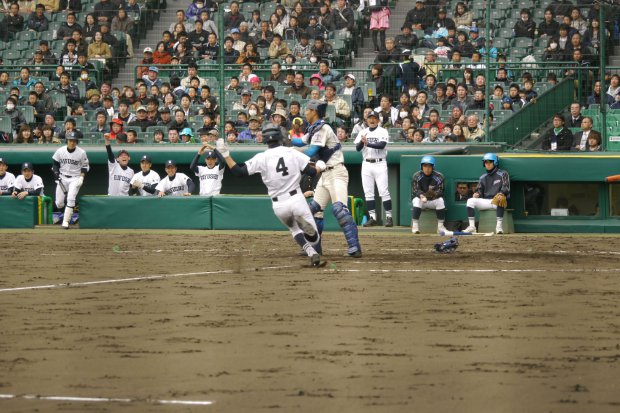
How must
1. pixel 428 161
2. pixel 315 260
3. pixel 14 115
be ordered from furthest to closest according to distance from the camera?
→ pixel 14 115
pixel 428 161
pixel 315 260

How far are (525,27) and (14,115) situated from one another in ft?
30.2

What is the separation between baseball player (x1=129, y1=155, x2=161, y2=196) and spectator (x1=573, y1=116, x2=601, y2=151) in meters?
7.02

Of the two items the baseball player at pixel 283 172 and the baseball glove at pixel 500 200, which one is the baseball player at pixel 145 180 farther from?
the baseball player at pixel 283 172

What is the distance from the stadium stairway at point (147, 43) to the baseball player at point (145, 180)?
1.96 meters

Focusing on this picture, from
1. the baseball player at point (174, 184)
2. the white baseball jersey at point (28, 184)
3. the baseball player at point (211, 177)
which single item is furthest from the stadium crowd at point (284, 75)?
the white baseball jersey at point (28, 184)

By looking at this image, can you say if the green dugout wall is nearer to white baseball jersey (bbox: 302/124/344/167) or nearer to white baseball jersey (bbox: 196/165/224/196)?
white baseball jersey (bbox: 196/165/224/196)

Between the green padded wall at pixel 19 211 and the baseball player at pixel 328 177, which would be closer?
the baseball player at pixel 328 177

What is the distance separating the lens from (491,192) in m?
17.7

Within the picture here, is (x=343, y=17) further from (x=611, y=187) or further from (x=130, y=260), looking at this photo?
(x=130, y=260)

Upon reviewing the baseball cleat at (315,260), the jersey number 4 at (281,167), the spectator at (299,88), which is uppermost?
the spectator at (299,88)

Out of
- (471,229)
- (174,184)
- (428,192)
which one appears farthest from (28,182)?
(471,229)

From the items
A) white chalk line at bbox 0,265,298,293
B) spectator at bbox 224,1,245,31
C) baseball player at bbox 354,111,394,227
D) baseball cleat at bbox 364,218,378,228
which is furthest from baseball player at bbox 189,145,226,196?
white chalk line at bbox 0,265,298,293

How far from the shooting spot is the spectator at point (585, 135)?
60.1 ft

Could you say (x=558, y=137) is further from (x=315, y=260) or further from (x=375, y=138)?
(x=315, y=260)
